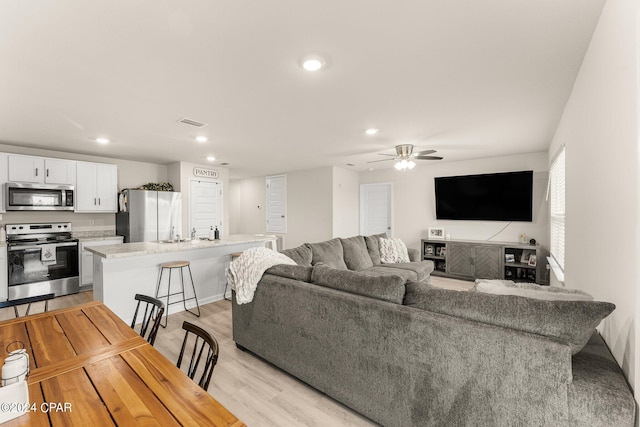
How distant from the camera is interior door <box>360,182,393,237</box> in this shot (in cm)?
703

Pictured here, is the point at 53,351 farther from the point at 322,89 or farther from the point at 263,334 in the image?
the point at 322,89

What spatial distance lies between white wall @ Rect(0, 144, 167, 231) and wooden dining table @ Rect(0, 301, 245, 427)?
4.47 metres

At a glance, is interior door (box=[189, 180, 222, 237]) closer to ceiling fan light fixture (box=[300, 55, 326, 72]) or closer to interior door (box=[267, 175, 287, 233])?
interior door (box=[267, 175, 287, 233])

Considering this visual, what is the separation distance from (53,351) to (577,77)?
3.79m

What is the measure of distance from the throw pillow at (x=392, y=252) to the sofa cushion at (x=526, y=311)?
3.12 meters

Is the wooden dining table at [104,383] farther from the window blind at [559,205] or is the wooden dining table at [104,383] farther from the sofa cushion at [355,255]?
the window blind at [559,205]

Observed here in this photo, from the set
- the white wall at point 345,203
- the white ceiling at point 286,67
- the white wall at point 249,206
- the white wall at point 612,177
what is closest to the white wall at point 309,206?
the white wall at point 345,203

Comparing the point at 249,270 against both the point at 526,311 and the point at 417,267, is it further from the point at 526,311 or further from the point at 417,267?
the point at 417,267

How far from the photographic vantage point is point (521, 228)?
543cm

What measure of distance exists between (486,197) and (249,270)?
16.7 ft

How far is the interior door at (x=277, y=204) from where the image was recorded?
24.9ft

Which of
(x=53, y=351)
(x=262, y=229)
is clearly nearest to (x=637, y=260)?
(x=53, y=351)

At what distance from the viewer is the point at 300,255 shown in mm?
3383

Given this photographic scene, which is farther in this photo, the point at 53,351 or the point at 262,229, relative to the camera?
the point at 262,229
